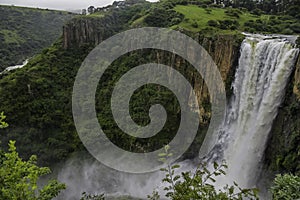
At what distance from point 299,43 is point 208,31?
7.27 meters

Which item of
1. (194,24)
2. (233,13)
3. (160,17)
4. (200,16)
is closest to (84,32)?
(160,17)

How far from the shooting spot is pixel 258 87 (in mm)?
17391

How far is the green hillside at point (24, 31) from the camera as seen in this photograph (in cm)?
4550

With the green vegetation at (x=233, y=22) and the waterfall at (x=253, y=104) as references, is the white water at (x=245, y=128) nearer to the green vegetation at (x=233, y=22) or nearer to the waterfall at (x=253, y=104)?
the waterfall at (x=253, y=104)

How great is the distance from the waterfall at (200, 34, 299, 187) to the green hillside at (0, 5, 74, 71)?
1347 inches

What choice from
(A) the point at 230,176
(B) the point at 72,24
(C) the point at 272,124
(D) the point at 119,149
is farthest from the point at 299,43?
(B) the point at 72,24

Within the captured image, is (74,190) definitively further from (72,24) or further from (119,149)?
(72,24)

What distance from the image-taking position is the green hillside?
149 ft

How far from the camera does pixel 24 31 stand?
5312cm

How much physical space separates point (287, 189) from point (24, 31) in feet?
176

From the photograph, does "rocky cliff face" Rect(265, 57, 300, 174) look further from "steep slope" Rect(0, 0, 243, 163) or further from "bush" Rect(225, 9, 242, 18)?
"bush" Rect(225, 9, 242, 18)

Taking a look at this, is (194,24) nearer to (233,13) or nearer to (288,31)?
(233,13)

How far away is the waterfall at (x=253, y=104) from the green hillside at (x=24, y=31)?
112 ft

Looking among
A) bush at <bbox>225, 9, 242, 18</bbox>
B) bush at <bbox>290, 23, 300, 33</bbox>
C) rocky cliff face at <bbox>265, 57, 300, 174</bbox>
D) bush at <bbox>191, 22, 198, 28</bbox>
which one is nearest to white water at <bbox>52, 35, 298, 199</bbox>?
rocky cliff face at <bbox>265, 57, 300, 174</bbox>
